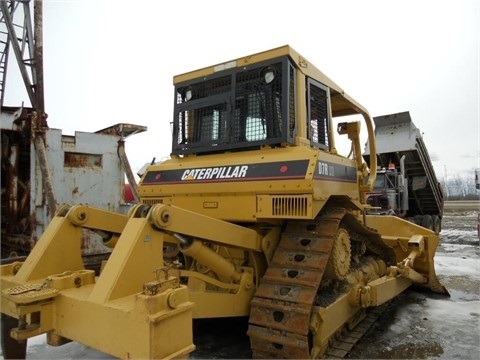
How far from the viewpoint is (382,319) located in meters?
4.96

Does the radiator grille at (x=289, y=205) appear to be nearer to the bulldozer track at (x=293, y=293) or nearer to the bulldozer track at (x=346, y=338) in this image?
the bulldozer track at (x=293, y=293)

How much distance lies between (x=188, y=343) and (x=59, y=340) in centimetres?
100

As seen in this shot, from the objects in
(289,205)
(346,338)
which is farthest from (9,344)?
(346,338)

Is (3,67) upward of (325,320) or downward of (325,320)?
A: upward

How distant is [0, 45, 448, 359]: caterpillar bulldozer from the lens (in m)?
2.42

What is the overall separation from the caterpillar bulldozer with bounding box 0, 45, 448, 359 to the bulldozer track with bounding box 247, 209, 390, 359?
1 cm

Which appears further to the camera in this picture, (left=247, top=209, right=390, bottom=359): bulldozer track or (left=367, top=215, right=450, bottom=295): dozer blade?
(left=367, top=215, right=450, bottom=295): dozer blade

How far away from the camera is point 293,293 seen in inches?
127

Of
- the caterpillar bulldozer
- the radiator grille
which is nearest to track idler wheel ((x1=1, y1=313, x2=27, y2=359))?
the caterpillar bulldozer

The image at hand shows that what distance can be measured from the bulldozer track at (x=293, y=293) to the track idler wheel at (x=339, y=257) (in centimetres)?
22

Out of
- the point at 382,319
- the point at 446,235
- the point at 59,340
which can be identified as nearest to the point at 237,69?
the point at 59,340

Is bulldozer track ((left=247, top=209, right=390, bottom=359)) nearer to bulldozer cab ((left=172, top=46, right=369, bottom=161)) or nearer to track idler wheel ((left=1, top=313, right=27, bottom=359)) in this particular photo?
bulldozer cab ((left=172, top=46, right=369, bottom=161))

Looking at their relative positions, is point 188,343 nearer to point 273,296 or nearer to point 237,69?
point 273,296

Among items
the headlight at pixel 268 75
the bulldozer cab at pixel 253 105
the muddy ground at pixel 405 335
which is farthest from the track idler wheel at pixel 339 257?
the headlight at pixel 268 75
